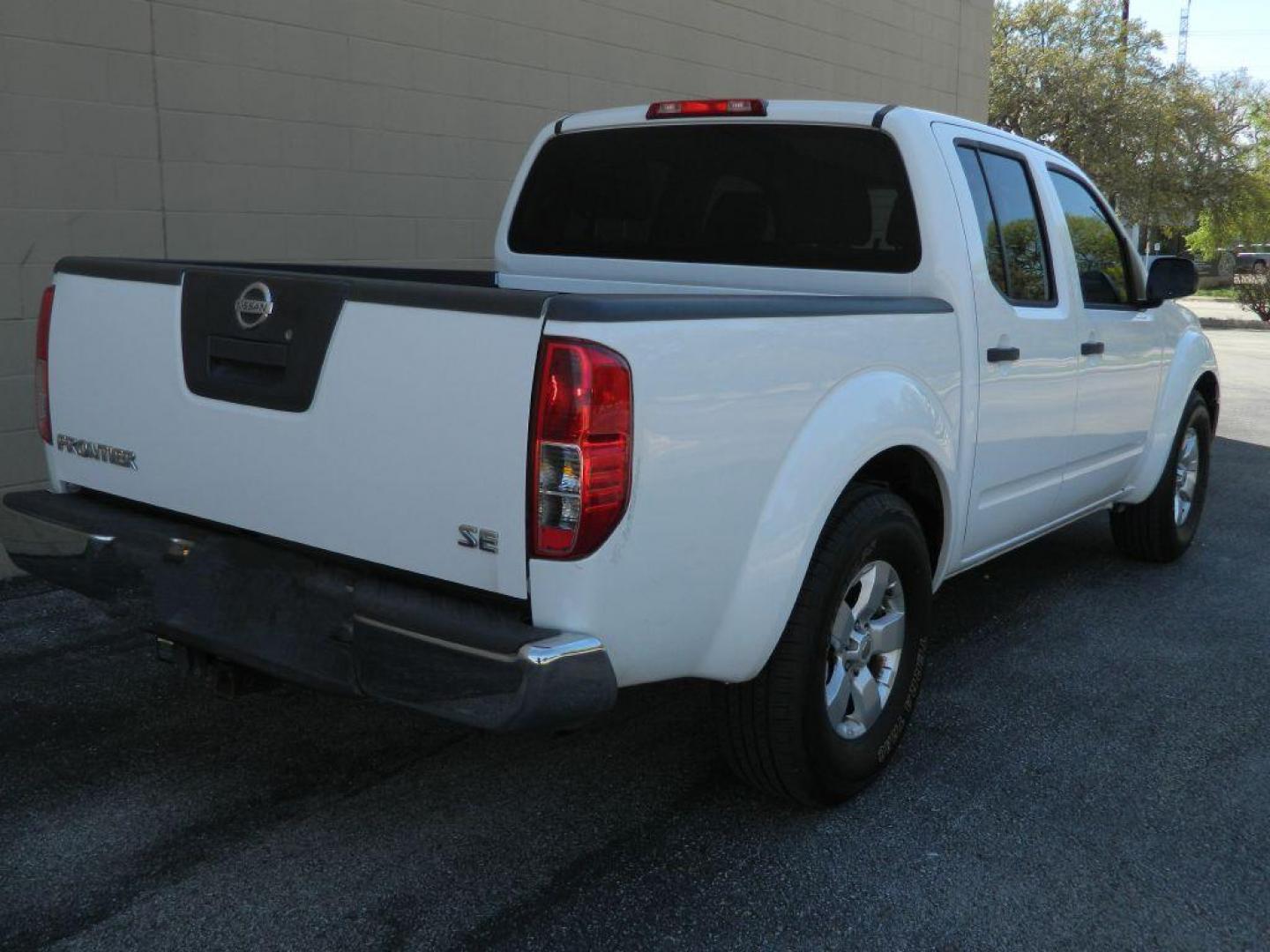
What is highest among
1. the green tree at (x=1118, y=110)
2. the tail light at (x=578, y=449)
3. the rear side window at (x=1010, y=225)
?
the green tree at (x=1118, y=110)

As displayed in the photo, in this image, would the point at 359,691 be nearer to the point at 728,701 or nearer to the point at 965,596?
the point at 728,701

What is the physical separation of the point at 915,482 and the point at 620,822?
136 cm

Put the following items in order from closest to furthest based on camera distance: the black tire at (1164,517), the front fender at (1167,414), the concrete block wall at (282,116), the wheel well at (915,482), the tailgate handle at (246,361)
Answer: the tailgate handle at (246,361), the wheel well at (915,482), the concrete block wall at (282,116), the front fender at (1167,414), the black tire at (1164,517)

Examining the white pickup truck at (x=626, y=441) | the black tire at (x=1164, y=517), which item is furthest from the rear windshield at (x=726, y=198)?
the black tire at (x=1164, y=517)

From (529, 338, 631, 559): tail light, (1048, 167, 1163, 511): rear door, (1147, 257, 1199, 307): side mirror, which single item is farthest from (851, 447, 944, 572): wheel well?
(1147, 257, 1199, 307): side mirror

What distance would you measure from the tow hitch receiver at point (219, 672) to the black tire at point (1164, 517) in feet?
14.3

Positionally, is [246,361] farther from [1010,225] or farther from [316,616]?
[1010,225]

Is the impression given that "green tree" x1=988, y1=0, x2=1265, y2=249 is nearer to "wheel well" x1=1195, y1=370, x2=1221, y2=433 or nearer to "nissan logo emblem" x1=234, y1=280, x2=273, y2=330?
"wheel well" x1=1195, y1=370, x2=1221, y2=433

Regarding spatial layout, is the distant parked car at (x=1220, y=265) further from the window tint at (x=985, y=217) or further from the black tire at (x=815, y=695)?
the black tire at (x=815, y=695)

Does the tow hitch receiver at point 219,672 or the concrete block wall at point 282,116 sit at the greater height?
the concrete block wall at point 282,116

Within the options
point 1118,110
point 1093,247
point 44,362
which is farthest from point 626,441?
point 1118,110

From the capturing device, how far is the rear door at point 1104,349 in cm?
494

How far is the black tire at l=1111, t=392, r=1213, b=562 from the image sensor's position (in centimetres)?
607

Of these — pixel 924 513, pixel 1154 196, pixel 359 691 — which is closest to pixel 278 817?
pixel 359 691
